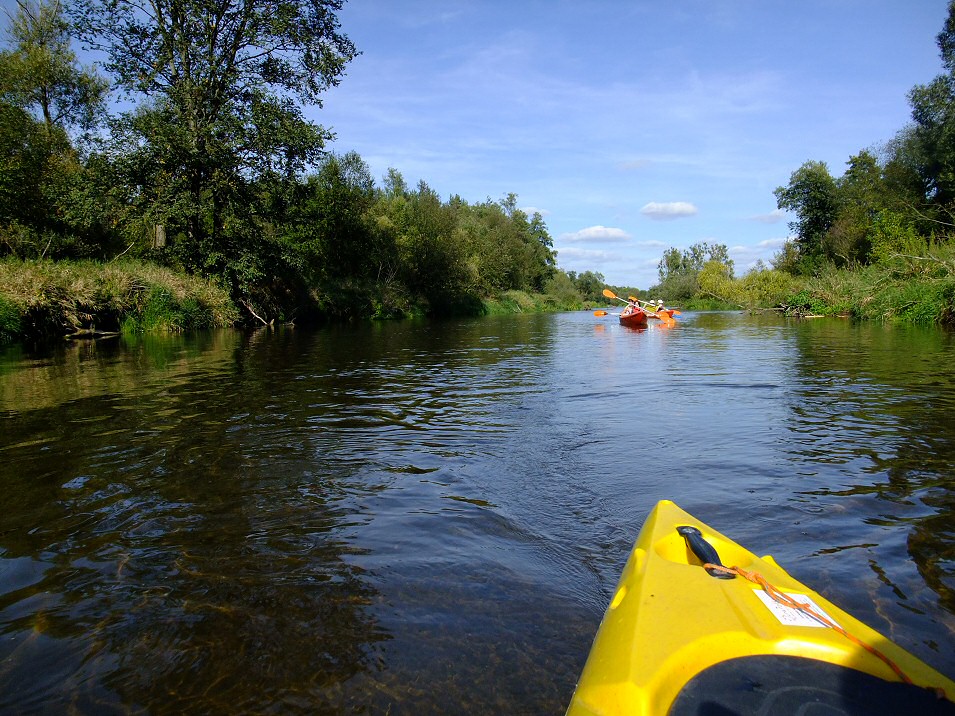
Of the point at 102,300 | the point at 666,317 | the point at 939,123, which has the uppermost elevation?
the point at 939,123

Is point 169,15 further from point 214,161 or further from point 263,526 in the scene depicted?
point 263,526

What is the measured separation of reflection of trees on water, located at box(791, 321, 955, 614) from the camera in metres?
3.54

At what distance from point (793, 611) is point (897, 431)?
500 centimetres

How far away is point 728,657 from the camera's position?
5.85 ft

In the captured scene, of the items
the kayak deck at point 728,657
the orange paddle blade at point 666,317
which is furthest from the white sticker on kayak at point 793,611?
the orange paddle blade at point 666,317

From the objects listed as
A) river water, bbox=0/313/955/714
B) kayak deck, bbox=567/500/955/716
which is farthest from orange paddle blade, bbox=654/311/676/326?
kayak deck, bbox=567/500/955/716

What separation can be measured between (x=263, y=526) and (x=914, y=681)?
3.39 meters

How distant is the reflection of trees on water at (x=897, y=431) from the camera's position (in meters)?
3.54

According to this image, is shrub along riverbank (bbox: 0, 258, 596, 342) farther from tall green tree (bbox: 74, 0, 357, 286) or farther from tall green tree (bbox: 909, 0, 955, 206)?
tall green tree (bbox: 909, 0, 955, 206)

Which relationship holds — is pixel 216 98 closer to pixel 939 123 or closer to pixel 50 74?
pixel 50 74

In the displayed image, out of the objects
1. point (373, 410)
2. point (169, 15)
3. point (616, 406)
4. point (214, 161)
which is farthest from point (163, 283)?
point (616, 406)

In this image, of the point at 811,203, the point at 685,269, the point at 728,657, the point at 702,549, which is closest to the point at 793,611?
the point at 728,657

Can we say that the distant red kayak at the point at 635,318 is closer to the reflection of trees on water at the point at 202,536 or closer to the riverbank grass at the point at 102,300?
the riverbank grass at the point at 102,300

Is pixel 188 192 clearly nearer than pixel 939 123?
Yes
